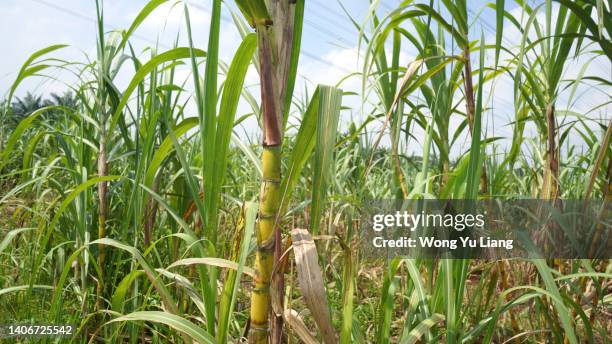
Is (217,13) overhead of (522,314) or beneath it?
overhead

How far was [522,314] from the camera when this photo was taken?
1.39 meters

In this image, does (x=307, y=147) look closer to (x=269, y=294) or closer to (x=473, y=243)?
(x=269, y=294)

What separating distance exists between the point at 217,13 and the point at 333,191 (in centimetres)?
123

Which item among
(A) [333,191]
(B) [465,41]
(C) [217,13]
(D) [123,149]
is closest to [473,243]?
(B) [465,41]

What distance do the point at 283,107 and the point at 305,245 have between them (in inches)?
7.4

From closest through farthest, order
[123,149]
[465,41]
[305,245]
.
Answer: [305,245], [465,41], [123,149]

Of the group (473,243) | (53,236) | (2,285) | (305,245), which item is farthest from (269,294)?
(2,285)

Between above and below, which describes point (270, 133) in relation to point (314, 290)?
above

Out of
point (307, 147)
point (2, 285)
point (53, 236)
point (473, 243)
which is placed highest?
point (307, 147)

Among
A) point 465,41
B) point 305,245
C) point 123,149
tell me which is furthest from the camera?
point 123,149

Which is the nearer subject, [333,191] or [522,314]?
[522,314]

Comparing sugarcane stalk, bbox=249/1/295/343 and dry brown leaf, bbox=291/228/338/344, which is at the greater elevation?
sugarcane stalk, bbox=249/1/295/343

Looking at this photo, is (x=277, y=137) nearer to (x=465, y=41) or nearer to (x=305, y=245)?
(x=305, y=245)

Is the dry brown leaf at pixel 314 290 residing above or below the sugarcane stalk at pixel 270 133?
below
